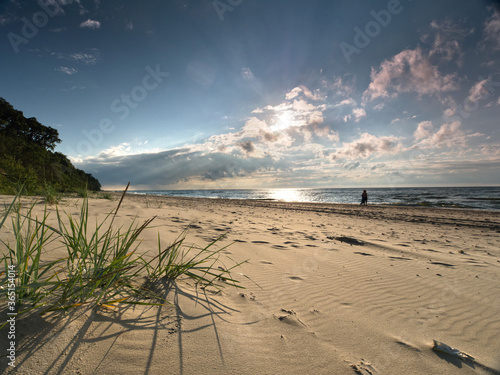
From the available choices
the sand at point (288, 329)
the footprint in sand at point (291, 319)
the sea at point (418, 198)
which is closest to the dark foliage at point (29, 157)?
the sand at point (288, 329)

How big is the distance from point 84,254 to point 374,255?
4.39 metres

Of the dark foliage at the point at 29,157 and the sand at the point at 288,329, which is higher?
the dark foliage at the point at 29,157

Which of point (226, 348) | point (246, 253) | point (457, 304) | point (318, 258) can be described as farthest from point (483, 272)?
point (226, 348)

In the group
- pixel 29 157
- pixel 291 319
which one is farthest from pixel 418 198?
pixel 29 157

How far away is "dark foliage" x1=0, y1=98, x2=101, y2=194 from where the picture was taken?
7512mm

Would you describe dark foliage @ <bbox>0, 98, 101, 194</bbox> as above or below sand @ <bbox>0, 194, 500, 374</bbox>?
above

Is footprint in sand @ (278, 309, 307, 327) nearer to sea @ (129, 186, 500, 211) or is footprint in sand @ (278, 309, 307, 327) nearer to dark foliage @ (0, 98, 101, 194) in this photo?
dark foliage @ (0, 98, 101, 194)

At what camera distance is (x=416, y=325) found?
1.83m

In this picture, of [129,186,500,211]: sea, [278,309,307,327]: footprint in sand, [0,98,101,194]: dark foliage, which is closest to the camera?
[278,309,307,327]: footprint in sand

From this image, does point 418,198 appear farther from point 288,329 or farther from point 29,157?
point 29,157

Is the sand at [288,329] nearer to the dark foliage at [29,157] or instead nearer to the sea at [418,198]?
the dark foliage at [29,157]

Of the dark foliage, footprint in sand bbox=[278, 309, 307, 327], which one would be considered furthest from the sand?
the dark foliage

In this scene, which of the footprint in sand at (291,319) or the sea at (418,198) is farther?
the sea at (418,198)

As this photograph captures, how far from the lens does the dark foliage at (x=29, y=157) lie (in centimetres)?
751
